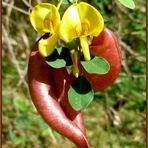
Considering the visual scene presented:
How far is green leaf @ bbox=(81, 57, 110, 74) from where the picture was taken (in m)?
0.64

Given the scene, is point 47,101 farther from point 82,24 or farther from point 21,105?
point 21,105

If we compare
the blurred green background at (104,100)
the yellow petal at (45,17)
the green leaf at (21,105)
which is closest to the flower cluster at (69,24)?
the yellow petal at (45,17)

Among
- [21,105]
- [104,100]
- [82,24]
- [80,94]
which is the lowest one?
[104,100]

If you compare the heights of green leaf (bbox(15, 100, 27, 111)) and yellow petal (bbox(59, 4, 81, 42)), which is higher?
yellow petal (bbox(59, 4, 81, 42))

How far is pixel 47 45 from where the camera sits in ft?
2.02

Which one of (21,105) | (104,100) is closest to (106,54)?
(21,105)

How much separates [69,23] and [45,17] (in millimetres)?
38

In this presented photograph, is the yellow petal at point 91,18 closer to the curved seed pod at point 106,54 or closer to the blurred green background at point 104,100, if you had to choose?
the curved seed pod at point 106,54

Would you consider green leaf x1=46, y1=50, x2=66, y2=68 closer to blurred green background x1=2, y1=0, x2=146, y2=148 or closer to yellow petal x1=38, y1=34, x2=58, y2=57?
yellow petal x1=38, y1=34, x2=58, y2=57

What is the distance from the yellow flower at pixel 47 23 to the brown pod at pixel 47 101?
41mm

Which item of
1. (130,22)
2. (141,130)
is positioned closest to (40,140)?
(141,130)

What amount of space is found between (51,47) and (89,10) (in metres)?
0.07

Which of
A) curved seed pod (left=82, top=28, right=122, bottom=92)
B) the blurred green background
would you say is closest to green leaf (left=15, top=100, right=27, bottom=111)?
the blurred green background

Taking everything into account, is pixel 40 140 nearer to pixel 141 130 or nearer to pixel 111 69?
pixel 141 130
